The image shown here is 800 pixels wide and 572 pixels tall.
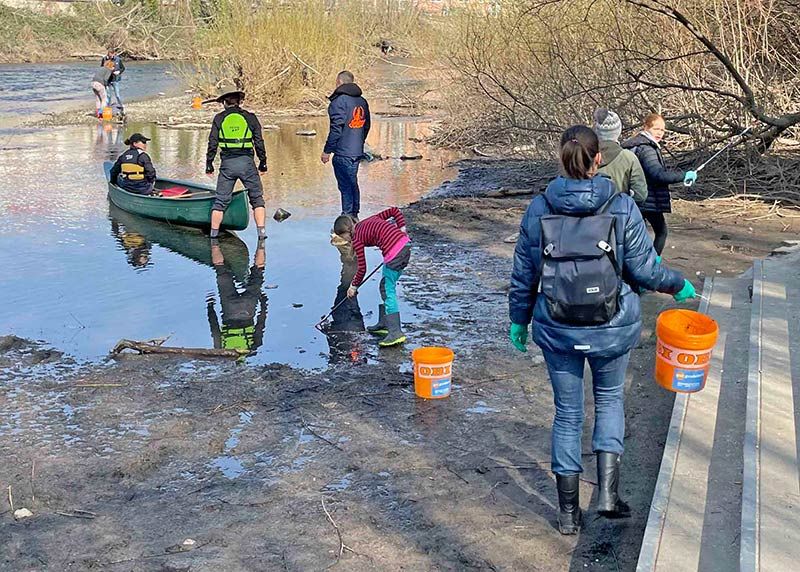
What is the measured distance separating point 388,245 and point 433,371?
1.49 m

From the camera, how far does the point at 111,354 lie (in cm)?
757

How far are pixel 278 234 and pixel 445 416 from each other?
654 cm

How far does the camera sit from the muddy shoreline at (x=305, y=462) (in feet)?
15.2

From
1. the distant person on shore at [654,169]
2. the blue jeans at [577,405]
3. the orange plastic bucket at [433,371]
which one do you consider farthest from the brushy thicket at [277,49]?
the blue jeans at [577,405]

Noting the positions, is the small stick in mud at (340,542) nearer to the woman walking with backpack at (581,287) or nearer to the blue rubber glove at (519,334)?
the woman walking with backpack at (581,287)

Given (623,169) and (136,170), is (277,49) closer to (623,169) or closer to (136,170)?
(136,170)

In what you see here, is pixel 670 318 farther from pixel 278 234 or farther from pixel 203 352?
pixel 278 234

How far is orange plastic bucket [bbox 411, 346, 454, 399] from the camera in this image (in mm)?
6316

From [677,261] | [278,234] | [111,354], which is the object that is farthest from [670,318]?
[278,234]

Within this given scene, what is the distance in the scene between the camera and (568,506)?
15.3 ft

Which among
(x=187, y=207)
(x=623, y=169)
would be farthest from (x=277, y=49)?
(x=623, y=169)

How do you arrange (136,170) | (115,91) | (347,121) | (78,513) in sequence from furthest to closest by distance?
(115,91), (136,170), (347,121), (78,513)

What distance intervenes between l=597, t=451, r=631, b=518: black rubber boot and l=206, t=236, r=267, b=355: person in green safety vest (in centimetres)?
377

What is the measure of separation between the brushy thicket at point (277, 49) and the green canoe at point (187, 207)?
14432 mm
